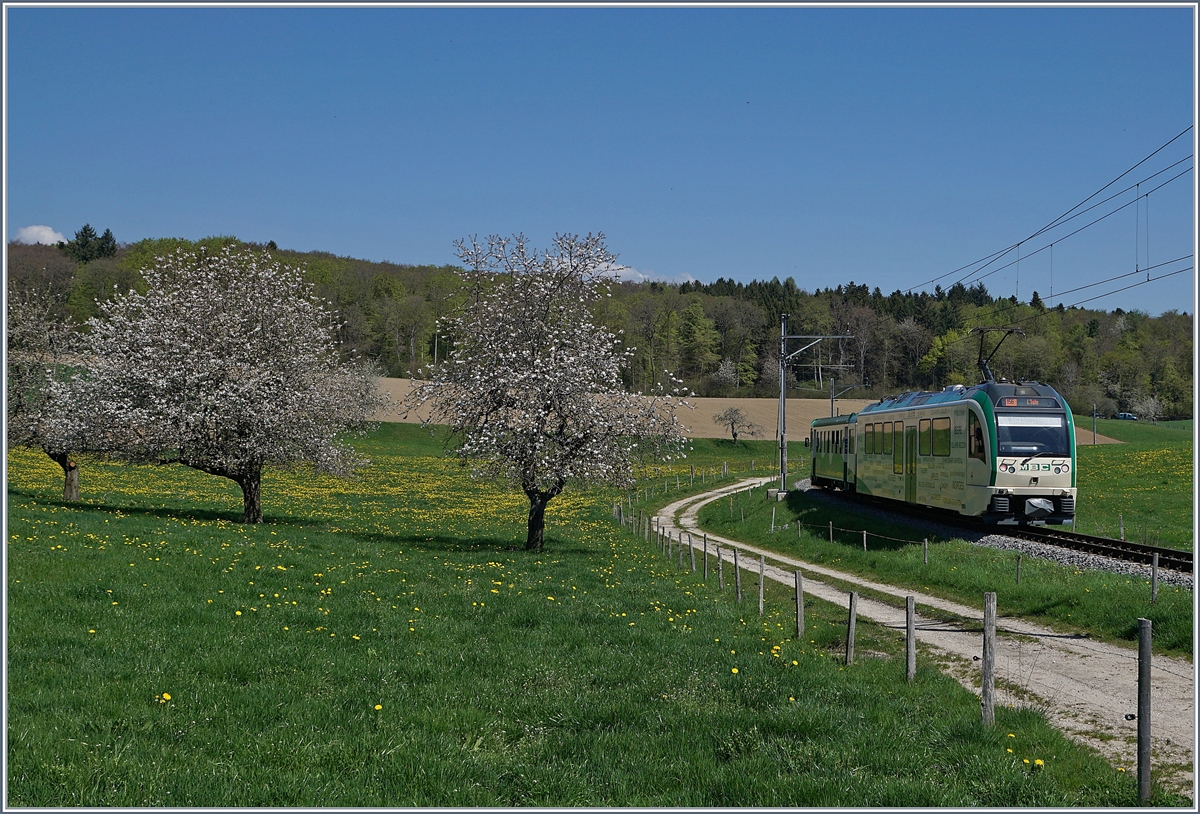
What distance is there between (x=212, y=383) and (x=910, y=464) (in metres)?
24.3

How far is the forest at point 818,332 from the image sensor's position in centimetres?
14000

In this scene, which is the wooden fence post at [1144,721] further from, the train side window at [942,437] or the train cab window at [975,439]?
the train side window at [942,437]

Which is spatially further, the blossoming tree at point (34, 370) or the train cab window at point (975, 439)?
the blossoming tree at point (34, 370)

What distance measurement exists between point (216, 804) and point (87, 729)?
7.27 feet

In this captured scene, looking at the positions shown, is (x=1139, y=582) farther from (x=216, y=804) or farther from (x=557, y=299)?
(x=216, y=804)

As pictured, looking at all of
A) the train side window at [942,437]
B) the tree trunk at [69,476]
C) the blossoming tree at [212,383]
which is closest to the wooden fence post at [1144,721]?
the train side window at [942,437]

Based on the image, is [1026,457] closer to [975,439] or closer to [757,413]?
[975,439]

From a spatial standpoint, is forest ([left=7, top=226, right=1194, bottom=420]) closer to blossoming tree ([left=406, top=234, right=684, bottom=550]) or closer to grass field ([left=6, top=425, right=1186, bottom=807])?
blossoming tree ([left=406, top=234, right=684, bottom=550])

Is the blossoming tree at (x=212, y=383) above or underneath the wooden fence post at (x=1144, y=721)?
above

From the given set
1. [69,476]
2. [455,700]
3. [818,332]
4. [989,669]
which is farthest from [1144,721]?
[818,332]

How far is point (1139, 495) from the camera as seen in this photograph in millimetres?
44469

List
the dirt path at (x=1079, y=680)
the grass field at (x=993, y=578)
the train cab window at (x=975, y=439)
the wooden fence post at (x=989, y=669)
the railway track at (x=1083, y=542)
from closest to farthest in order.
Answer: the wooden fence post at (x=989, y=669) < the dirt path at (x=1079, y=680) < the grass field at (x=993, y=578) < the railway track at (x=1083, y=542) < the train cab window at (x=975, y=439)

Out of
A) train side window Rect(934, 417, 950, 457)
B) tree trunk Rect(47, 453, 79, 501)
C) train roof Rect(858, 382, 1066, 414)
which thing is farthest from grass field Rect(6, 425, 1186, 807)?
tree trunk Rect(47, 453, 79, 501)

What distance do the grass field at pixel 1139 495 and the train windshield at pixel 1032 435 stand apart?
3.69m
